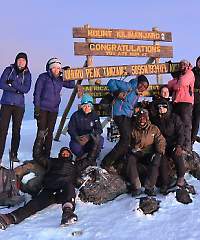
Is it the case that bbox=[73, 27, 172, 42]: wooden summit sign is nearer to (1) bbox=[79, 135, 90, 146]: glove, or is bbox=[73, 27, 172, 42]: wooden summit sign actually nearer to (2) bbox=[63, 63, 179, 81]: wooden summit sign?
(2) bbox=[63, 63, 179, 81]: wooden summit sign

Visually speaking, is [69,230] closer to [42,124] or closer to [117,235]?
[117,235]

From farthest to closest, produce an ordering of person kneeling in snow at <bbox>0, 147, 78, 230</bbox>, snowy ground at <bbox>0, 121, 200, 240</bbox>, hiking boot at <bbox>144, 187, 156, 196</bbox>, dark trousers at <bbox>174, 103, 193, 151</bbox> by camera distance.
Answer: dark trousers at <bbox>174, 103, 193, 151</bbox>, hiking boot at <bbox>144, 187, 156, 196</bbox>, person kneeling in snow at <bbox>0, 147, 78, 230</bbox>, snowy ground at <bbox>0, 121, 200, 240</bbox>

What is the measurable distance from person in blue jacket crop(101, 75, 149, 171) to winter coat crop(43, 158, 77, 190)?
3.15ft

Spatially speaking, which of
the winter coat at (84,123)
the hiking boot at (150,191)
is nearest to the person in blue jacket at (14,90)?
the winter coat at (84,123)

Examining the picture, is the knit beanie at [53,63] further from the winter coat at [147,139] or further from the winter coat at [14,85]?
the winter coat at [147,139]

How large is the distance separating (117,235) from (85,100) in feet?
11.2

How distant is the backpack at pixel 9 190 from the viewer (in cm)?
713

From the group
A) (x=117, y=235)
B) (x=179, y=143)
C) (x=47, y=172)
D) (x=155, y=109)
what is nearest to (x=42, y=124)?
(x=47, y=172)

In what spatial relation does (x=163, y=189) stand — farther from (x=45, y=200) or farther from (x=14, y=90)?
(x=14, y=90)

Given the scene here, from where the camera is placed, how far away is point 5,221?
5.96 m

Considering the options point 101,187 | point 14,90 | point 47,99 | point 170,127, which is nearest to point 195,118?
point 170,127

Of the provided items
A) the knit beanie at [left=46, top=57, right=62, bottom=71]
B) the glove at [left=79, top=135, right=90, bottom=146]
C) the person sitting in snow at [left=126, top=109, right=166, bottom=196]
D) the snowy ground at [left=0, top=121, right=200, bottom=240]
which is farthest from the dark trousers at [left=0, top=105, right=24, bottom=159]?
the person sitting in snow at [left=126, top=109, right=166, bottom=196]

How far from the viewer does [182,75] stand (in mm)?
9008

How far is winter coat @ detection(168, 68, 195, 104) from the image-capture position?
8.84 meters
